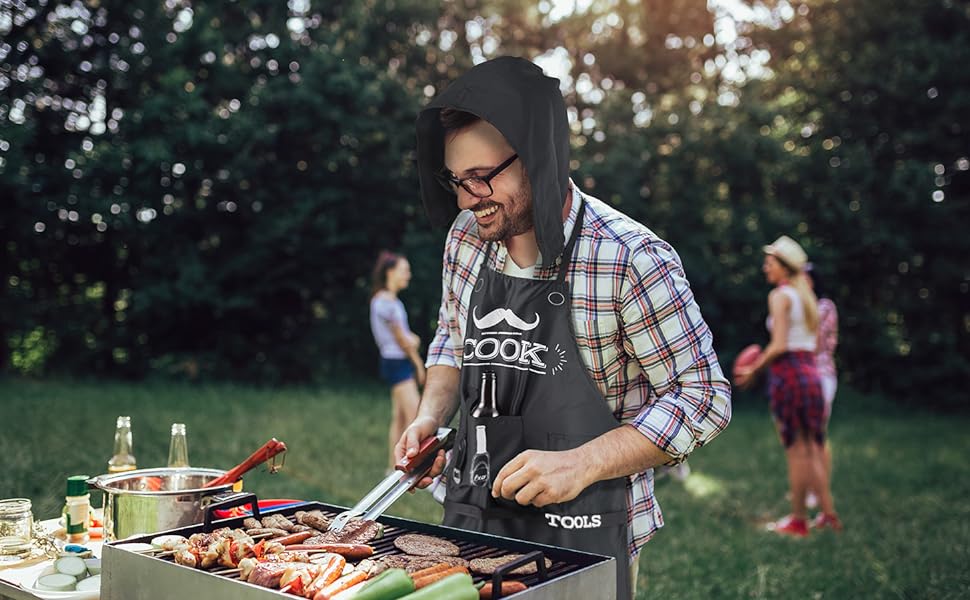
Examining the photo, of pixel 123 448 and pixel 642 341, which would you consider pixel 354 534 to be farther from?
pixel 123 448

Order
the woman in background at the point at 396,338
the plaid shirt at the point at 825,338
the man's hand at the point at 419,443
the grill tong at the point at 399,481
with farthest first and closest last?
the woman in background at the point at 396,338 < the plaid shirt at the point at 825,338 < the man's hand at the point at 419,443 < the grill tong at the point at 399,481

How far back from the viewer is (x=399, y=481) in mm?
2213

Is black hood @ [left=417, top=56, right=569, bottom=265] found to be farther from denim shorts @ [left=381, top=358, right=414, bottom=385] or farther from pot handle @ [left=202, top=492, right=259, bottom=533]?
denim shorts @ [left=381, top=358, right=414, bottom=385]

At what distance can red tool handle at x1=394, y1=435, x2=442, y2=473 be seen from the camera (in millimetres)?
2215

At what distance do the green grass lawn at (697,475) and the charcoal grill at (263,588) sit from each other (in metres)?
3.29

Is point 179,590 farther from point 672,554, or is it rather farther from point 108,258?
point 108,258

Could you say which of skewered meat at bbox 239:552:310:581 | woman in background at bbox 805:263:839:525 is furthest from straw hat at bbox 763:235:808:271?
skewered meat at bbox 239:552:310:581

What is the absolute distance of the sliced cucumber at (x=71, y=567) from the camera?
1.98 meters

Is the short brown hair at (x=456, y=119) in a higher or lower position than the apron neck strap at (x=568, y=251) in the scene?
higher

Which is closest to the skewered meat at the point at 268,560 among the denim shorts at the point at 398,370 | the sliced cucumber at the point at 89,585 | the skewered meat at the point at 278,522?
the skewered meat at the point at 278,522

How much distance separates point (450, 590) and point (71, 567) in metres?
1.02

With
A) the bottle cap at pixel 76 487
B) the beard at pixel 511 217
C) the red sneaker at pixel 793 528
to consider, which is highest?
the beard at pixel 511 217

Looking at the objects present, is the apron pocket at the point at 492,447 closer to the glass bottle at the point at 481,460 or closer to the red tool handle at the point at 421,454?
the glass bottle at the point at 481,460

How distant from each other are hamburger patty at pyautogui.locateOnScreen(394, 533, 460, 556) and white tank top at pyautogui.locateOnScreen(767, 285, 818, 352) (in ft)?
15.8
